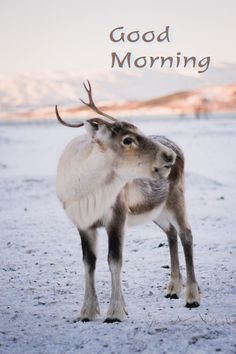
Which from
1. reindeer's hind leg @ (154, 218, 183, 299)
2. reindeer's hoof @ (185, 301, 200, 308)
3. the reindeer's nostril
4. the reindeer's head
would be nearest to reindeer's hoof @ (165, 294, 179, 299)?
reindeer's hind leg @ (154, 218, 183, 299)

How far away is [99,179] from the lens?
14.3 ft

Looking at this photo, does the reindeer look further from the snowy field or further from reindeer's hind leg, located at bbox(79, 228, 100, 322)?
the snowy field

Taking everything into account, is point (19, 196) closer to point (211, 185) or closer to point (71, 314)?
point (211, 185)

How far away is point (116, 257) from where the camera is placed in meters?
4.38

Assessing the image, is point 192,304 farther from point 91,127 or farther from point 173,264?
point 91,127

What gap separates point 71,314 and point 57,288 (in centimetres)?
86

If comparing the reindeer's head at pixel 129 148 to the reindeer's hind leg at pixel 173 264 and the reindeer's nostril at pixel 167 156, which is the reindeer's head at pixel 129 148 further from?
the reindeer's hind leg at pixel 173 264

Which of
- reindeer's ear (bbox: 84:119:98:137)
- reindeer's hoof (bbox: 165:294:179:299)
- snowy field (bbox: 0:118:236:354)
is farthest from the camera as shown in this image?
reindeer's hoof (bbox: 165:294:179:299)

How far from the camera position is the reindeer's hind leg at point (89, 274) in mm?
4492

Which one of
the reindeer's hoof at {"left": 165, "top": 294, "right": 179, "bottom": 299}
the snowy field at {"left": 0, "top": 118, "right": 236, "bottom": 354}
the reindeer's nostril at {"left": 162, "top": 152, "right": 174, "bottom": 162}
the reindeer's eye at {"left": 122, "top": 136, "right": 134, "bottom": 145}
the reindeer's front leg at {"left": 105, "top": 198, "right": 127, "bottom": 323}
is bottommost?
the reindeer's hoof at {"left": 165, "top": 294, "right": 179, "bottom": 299}

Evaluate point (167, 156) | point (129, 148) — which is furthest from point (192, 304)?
point (129, 148)

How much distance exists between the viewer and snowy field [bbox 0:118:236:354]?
3.73 m

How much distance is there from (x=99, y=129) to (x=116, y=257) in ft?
3.66

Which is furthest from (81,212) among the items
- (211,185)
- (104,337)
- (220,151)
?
(220,151)
